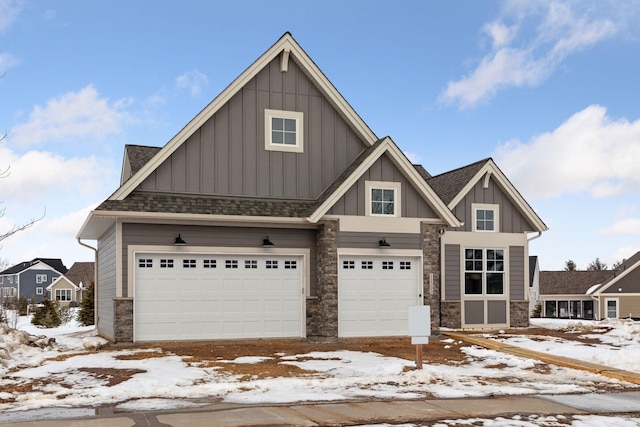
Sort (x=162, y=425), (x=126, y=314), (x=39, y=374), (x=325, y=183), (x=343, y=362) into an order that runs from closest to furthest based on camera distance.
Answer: (x=162, y=425) → (x=39, y=374) → (x=343, y=362) → (x=126, y=314) → (x=325, y=183)

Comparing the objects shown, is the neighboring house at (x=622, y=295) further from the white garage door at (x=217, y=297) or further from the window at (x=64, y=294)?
the window at (x=64, y=294)

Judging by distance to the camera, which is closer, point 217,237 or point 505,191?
point 217,237

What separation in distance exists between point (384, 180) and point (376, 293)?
3.17 m

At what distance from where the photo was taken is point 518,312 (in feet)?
75.7

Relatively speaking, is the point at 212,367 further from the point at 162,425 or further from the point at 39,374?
the point at 162,425

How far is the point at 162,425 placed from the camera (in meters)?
7.95

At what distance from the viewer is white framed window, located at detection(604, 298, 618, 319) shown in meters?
43.5

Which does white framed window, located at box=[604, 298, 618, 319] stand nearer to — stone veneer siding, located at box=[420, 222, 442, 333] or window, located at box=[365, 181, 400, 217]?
stone veneer siding, located at box=[420, 222, 442, 333]

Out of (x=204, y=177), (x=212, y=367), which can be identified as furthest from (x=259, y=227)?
(x=212, y=367)

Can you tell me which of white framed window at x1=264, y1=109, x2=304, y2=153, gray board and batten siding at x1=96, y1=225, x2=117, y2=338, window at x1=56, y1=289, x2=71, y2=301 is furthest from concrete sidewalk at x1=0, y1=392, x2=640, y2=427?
window at x1=56, y1=289, x2=71, y2=301

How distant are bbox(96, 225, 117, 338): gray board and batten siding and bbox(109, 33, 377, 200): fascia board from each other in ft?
5.37

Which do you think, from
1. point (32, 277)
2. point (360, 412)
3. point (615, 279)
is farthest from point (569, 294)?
point (32, 277)

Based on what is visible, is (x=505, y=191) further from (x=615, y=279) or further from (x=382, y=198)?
(x=615, y=279)

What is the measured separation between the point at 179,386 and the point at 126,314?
720cm
